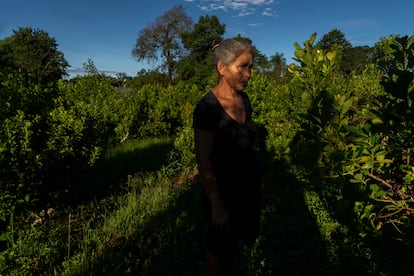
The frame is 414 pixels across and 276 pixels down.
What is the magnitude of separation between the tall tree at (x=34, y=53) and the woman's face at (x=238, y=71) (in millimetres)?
50362

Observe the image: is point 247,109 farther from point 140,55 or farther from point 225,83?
point 140,55

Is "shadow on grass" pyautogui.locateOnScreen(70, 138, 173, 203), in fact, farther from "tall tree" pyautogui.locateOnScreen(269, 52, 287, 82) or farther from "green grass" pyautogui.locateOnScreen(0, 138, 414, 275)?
"tall tree" pyautogui.locateOnScreen(269, 52, 287, 82)

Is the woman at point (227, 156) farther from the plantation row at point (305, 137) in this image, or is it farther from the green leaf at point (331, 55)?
the green leaf at point (331, 55)

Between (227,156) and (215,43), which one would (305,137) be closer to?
(227,156)

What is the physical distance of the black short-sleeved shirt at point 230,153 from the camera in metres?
2.06

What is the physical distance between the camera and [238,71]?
220cm

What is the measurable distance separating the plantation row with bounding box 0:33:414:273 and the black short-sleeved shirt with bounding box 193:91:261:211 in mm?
402

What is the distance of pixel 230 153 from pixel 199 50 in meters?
46.3

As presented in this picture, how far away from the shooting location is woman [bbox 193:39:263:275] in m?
2.04

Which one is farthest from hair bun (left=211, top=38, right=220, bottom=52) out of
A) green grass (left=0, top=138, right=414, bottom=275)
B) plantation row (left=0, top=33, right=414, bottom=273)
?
green grass (left=0, top=138, right=414, bottom=275)

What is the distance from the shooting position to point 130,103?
11789 millimetres

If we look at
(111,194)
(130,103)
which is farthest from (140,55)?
(111,194)

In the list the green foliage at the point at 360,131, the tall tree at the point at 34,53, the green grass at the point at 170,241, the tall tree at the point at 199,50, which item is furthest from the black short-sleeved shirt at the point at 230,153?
the tall tree at the point at 34,53

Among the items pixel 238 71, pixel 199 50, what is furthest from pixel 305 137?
pixel 199 50
